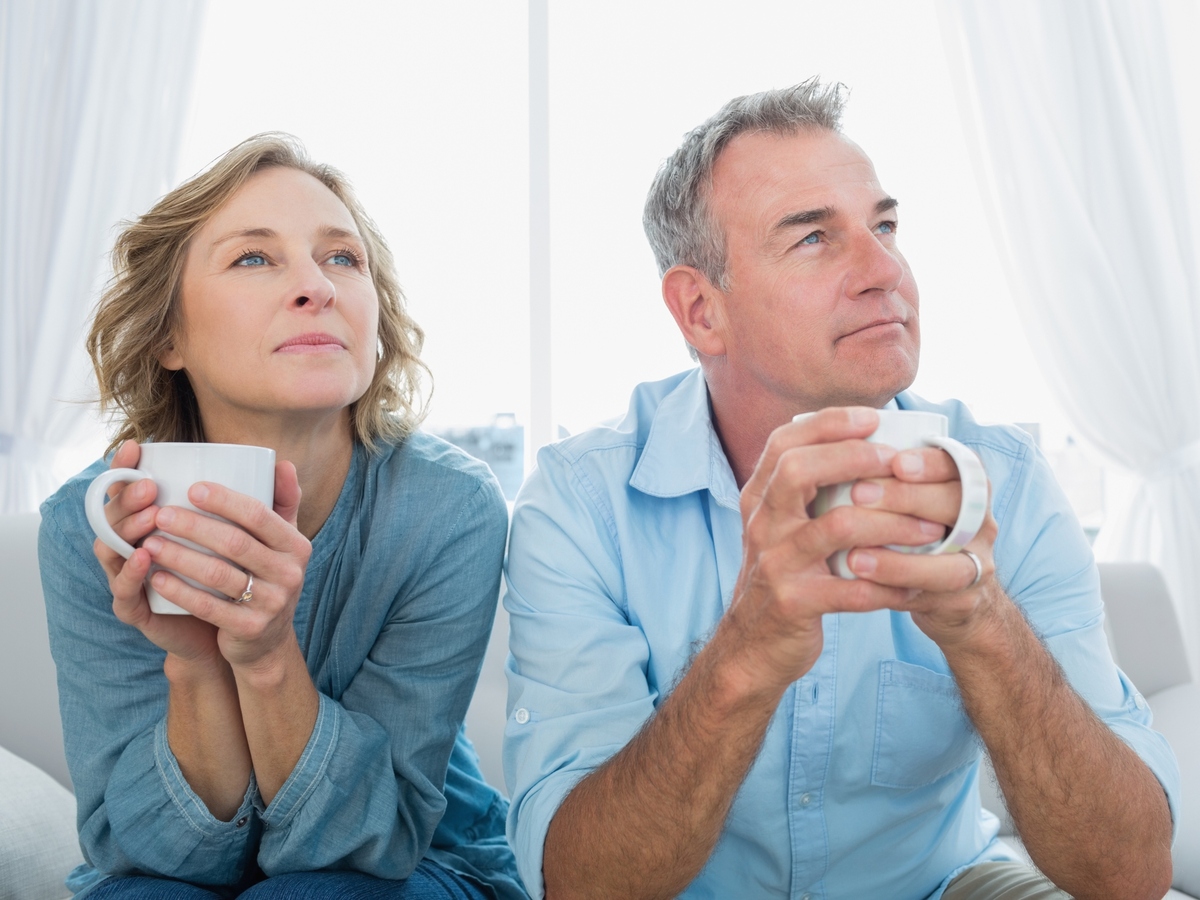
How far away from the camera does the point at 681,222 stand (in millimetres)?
1539

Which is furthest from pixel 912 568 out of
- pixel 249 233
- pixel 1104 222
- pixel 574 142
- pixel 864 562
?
pixel 574 142

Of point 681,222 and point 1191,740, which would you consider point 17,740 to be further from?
point 1191,740

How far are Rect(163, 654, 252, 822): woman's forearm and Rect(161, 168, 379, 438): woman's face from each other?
0.34 m

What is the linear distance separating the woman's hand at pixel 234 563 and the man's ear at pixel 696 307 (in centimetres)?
69

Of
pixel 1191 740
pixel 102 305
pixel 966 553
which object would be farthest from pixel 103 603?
pixel 1191 740

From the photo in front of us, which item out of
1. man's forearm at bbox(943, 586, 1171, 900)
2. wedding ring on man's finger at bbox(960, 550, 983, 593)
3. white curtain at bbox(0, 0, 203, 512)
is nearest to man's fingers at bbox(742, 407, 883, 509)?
wedding ring on man's finger at bbox(960, 550, 983, 593)

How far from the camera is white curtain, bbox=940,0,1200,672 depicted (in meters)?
2.98

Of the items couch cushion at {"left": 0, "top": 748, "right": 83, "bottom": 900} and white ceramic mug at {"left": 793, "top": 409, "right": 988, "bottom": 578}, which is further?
couch cushion at {"left": 0, "top": 748, "right": 83, "bottom": 900}

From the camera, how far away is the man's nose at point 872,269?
1292 mm

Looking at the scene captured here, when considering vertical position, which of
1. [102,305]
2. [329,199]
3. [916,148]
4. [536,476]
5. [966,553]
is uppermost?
[916,148]

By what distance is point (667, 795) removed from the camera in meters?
1.00

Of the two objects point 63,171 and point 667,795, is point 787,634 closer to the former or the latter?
point 667,795

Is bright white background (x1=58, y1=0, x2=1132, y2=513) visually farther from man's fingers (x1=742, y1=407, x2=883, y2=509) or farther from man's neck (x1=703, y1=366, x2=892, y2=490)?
man's fingers (x1=742, y1=407, x2=883, y2=509)

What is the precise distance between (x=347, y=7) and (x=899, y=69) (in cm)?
186
